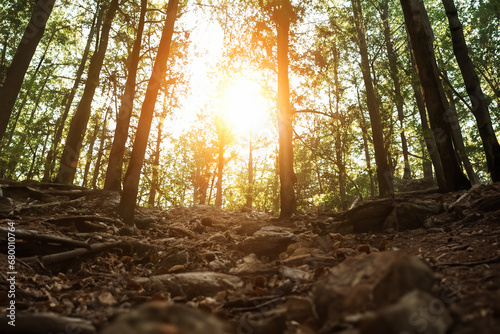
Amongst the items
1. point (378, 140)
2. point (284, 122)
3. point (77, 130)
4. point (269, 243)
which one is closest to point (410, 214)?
point (269, 243)

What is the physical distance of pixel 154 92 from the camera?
7.23 meters

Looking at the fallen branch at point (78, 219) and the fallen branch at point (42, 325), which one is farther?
the fallen branch at point (78, 219)

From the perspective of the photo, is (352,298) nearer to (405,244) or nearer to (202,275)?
(202,275)

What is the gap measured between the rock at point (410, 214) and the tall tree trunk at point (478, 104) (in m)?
2.74

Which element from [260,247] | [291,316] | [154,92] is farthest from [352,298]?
[154,92]

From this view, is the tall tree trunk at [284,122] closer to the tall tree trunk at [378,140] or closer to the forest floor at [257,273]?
the forest floor at [257,273]

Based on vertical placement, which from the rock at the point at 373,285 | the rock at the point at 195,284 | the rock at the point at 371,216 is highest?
the rock at the point at 371,216

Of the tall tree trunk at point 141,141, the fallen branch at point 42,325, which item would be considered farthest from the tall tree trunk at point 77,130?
the fallen branch at point 42,325

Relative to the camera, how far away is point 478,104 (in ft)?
24.7

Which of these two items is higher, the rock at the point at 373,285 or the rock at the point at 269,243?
the rock at the point at 269,243

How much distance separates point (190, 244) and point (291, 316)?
4098 mm

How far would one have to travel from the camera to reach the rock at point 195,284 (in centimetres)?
297

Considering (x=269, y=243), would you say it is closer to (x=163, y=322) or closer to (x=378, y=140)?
(x=163, y=322)

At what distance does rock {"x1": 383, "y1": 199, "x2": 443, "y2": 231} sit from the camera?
534 centimetres
